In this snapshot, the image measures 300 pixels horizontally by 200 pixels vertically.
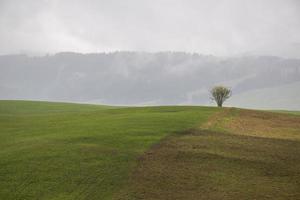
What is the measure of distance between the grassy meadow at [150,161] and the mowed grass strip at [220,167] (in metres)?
0.07

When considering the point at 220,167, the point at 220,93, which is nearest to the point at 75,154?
the point at 220,167

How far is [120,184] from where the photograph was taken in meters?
26.4

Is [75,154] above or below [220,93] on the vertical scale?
below

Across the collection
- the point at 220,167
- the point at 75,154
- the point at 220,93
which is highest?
the point at 220,93

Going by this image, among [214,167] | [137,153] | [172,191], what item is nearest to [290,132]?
[214,167]

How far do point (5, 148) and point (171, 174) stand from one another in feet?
58.8

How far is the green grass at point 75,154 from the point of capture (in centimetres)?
2573

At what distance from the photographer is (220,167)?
97.3ft

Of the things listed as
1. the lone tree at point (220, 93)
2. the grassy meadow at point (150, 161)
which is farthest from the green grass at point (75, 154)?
the lone tree at point (220, 93)

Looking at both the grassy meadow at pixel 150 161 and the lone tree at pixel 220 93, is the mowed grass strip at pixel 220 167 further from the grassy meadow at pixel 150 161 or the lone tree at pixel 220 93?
the lone tree at pixel 220 93

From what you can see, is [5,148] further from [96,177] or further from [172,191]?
[172,191]

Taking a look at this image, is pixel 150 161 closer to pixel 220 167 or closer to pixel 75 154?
pixel 220 167

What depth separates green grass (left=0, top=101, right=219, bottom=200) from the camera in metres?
25.7

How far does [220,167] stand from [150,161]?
593cm
